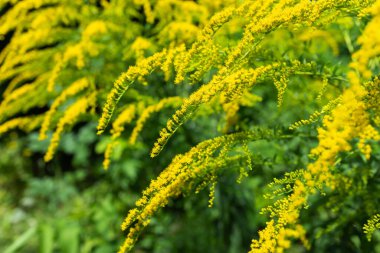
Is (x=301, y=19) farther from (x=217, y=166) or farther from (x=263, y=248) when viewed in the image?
(x=263, y=248)

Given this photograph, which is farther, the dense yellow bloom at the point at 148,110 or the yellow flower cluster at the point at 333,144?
the dense yellow bloom at the point at 148,110

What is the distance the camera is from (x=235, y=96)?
1.49 m

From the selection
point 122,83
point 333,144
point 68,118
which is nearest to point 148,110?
point 68,118

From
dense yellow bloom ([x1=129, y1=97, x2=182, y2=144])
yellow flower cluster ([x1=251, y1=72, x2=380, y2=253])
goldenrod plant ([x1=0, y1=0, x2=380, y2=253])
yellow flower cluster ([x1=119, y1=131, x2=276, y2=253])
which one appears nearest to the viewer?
yellow flower cluster ([x1=251, y1=72, x2=380, y2=253])

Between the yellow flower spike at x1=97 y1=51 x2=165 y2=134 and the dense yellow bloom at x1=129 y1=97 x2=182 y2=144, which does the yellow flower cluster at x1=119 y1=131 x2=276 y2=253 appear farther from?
the dense yellow bloom at x1=129 y1=97 x2=182 y2=144

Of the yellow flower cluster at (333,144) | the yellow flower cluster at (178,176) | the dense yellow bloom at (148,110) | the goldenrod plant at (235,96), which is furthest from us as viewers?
the dense yellow bloom at (148,110)

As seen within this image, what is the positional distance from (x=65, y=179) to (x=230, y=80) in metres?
4.27

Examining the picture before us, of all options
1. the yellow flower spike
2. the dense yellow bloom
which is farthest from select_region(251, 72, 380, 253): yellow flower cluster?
the dense yellow bloom

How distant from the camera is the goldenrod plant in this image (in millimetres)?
1415

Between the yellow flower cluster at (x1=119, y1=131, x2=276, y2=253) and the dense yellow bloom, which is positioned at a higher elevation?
the yellow flower cluster at (x1=119, y1=131, x2=276, y2=253)

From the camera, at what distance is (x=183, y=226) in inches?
154

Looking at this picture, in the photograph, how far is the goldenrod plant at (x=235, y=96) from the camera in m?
1.42

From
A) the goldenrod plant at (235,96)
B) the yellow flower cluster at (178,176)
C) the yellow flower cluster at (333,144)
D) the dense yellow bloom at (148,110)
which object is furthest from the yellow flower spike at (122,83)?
the yellow flower cluster at (333,144)

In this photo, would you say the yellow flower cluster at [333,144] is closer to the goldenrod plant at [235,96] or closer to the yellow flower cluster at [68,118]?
the goldenrod plant at [235,96]
